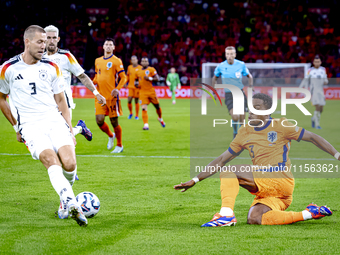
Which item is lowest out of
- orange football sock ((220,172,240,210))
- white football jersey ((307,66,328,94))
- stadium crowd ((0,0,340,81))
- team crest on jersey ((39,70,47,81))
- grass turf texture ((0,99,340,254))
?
grass turf texture ((0,99,340,254))

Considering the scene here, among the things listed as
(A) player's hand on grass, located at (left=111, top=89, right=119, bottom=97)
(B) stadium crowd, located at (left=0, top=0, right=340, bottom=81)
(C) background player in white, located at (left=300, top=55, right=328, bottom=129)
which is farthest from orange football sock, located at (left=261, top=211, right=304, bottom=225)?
(B) stadium crowd, located at (left=0, top=0, right=340, bottom=81)

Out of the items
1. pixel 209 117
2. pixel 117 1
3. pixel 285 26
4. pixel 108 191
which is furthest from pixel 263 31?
pixel 108 191

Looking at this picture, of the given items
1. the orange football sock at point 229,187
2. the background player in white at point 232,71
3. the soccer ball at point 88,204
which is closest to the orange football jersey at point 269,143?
the orange football sock at point 229,187

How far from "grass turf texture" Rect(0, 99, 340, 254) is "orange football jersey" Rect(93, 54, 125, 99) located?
1398mm

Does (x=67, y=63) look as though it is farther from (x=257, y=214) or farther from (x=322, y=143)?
(x=322, y=143)

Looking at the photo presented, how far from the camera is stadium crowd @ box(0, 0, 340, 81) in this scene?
105ft

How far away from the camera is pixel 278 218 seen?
448cm

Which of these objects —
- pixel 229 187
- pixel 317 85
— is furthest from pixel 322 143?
pixel 317 85

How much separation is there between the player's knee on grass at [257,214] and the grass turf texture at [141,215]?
3.7 inches

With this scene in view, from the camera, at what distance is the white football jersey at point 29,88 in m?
4.66

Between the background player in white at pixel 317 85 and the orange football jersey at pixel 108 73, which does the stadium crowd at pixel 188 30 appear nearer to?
the background player in white at pixel 317 85

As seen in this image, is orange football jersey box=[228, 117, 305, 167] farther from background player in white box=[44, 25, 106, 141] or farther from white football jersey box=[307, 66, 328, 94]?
white football jersey box=[307, 66, 328, 94]

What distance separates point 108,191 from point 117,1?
32136 millimetres

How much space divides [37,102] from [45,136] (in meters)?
0.37
